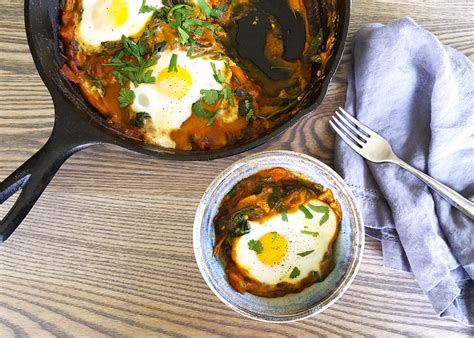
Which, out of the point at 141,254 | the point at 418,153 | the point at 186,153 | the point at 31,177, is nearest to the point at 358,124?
the point at 418,153

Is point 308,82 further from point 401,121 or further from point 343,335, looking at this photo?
point 343,335

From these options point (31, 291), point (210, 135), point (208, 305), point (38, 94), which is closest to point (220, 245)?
point (208, 305)

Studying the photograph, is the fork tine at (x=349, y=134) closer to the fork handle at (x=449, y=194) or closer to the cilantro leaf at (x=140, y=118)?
the fork handle at (x=449, y=194)

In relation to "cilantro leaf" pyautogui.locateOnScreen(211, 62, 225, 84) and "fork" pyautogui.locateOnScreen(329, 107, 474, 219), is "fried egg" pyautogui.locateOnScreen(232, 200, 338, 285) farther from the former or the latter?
"cilantro leaf" pyautogui.locateOnScreen(211, 62, 225, 84)

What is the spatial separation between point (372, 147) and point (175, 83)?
27.3 inches

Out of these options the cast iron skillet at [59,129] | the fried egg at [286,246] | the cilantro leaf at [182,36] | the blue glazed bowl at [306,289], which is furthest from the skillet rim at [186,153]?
the cilantro leaf at [182,36]

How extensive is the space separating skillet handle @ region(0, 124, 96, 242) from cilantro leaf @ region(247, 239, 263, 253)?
63 centimetres

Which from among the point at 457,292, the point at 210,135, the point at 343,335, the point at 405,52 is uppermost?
the point at 405,52

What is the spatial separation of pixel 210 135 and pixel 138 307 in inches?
25.2

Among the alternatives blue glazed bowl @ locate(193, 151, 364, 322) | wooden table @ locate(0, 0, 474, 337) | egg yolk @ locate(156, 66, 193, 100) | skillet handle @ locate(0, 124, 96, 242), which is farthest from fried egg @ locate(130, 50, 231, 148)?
skillet handle @ locate(0, 124, 96, 242)

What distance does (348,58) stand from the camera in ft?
6.66

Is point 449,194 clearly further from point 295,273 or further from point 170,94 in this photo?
point 170,94

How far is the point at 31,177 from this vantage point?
163 centimetres

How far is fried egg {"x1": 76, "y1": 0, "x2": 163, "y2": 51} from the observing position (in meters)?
1.97
